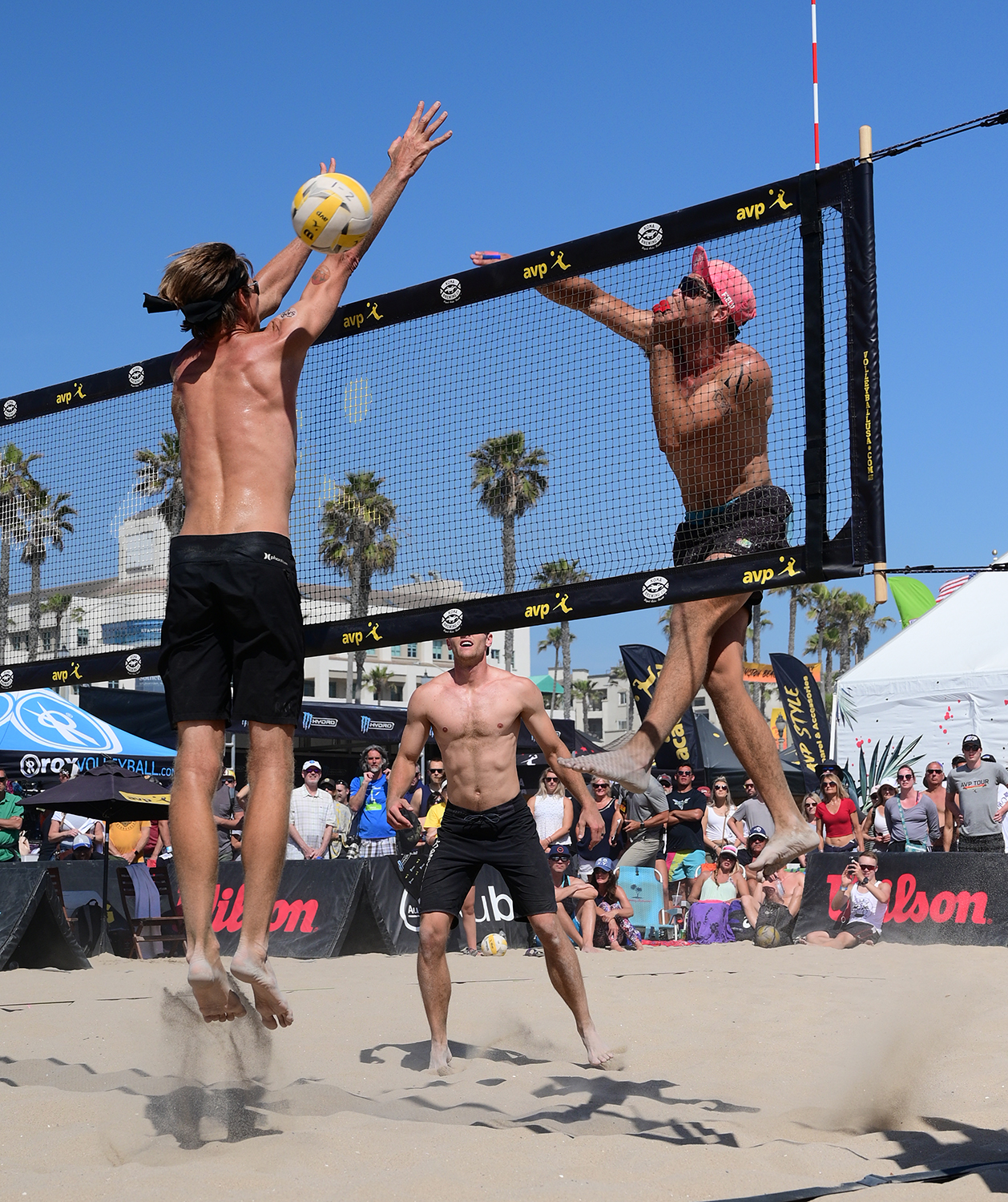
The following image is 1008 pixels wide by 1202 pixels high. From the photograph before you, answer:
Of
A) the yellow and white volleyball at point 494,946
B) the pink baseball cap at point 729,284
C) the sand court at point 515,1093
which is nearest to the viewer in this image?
the sand court at point 515,1093

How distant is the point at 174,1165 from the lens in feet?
12.7

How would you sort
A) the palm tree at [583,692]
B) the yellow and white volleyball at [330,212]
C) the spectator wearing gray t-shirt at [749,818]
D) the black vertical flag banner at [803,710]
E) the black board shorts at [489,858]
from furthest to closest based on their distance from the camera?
the palm tree at [583,692] < the black vertical flag banner at [803,710] < the spectator wearing gray t-shirt at [749,818] < the black board shorts at [489,858] < the yellow and white volleyball at [330,212]

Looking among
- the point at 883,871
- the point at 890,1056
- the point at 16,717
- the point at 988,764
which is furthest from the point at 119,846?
the point at 890,1056

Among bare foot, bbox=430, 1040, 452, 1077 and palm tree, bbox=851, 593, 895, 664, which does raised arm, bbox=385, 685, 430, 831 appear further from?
palm tree, bbox=851, 593, 895, 664

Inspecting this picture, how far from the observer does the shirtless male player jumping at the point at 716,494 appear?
173 inches

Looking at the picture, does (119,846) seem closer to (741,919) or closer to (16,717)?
(16,717)

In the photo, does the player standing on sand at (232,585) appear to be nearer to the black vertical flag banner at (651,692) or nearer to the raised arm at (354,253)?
the raised arm at (354,253)

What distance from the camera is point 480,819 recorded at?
6320mm

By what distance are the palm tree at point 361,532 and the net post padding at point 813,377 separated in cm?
→ 178

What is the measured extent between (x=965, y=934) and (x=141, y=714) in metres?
16.9

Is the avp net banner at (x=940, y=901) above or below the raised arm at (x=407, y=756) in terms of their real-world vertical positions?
below

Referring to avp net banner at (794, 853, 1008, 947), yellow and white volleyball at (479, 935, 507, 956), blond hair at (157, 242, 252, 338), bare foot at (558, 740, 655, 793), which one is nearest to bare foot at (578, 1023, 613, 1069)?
bare foot at (558, 740, 655, 793)

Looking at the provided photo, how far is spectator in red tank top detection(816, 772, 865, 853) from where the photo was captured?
1288 cm

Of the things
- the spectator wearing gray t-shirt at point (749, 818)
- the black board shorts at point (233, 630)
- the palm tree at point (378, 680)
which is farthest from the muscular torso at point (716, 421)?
the palm tree at point (378, 680)
